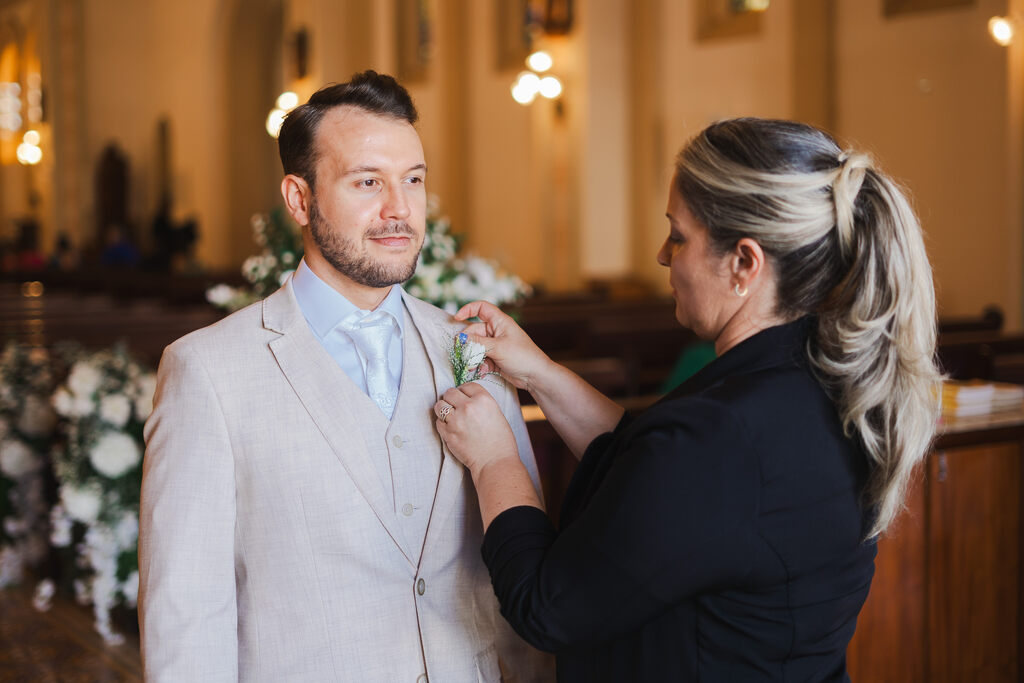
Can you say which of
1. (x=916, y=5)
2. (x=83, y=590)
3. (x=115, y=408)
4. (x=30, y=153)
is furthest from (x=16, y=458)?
(x=30, y=153)

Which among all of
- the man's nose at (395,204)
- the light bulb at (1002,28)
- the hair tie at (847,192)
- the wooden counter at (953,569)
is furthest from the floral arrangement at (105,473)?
the light bulb at (1002,28)

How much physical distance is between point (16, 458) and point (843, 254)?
3.99m

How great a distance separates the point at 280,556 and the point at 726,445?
0.72 meters

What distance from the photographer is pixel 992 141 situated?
7.24 metres

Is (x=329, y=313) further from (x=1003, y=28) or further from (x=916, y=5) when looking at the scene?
(x=916, y=5)

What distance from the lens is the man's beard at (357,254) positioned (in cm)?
168

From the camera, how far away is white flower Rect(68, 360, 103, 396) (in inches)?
148

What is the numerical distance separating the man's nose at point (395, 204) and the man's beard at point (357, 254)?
1 centimetres

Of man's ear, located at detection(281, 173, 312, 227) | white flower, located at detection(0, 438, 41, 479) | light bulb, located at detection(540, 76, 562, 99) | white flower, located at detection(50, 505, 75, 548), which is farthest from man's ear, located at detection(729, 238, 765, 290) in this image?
light bulb, located at detection(540, 76, 562, 99)

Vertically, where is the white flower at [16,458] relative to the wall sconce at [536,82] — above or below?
below

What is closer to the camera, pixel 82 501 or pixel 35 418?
pixel 82 501

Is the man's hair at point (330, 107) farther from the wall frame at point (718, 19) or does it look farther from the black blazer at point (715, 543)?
the wall frame at point (718, 19)

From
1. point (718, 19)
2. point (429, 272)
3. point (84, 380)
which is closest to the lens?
point (429, 272)

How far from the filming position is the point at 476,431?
5.53 feet
